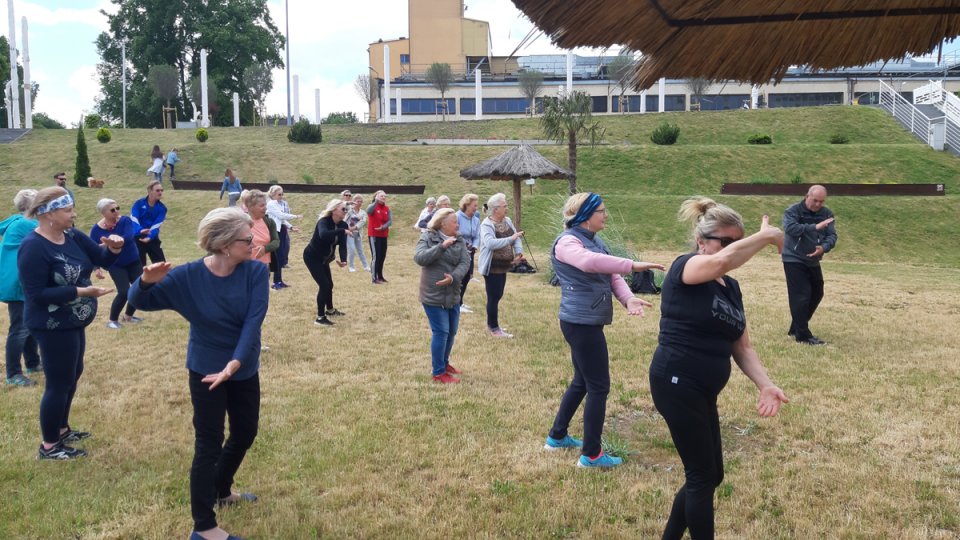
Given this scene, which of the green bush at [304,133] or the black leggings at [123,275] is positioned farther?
the green bush at [304,133]

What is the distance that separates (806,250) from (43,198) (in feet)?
26.6

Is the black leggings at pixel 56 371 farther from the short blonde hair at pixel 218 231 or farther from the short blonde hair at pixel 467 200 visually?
the short blonde hair at pixel 467 200

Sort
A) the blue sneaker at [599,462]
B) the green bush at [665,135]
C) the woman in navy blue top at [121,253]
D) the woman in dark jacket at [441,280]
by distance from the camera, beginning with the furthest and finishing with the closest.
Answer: the green bush at [665,135] → the woman in navy blue top at [121,253] → the woman in dark jacket at [441,280] → the blue sneaker at [599,462]

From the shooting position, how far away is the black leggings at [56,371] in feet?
15.8

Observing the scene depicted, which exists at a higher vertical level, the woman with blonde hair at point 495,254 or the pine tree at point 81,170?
the pine tree at point 81,170

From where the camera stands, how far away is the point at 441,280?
6.85m

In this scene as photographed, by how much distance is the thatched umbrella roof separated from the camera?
2998 mm

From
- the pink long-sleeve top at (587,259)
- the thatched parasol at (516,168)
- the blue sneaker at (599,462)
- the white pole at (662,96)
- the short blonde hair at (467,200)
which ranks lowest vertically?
the blue sneaker at (599,462)

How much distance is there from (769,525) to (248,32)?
7185 cm

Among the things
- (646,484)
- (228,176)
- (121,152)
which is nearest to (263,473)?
(646,484)

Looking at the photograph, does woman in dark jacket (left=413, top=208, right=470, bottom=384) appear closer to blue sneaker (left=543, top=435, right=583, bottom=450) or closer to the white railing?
blue sneaker (left=543, top=435, right=583, bottom=450)

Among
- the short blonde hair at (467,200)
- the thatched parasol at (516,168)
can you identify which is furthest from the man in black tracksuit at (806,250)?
the thatched parasol at (516,168)

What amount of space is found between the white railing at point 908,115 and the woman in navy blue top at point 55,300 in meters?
39.0

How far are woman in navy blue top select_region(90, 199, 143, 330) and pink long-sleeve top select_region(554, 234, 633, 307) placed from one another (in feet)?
12.3
